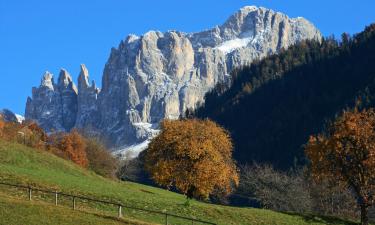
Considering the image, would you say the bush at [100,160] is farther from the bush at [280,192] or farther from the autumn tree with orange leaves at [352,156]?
the autumn tree with orange leaves at [352,156]

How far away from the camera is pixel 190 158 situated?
266 feet

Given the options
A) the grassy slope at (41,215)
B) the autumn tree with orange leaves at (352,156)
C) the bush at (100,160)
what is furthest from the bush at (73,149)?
the grassy slope at (41,215)

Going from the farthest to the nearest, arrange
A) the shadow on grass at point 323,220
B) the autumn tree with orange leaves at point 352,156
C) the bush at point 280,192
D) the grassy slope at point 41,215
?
the bush at point 280,192 < the shadow on grass at point 323,220 < the autumn tree with orange leaves at point 352,156 < the grassy slope at point 41,215

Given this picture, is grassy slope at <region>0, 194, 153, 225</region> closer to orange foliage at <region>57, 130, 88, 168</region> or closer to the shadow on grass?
the shadow on grass

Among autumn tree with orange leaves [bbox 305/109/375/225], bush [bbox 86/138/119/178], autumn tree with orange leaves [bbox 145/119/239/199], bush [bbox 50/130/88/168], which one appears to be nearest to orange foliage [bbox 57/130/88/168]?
bush [bbox 50/130/88/168]

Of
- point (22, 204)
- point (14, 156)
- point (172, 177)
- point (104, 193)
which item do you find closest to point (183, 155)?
point (172, 177)

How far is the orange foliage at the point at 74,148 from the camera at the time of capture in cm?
15275

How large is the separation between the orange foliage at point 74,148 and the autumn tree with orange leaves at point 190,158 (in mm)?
70062

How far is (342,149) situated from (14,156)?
42587mm

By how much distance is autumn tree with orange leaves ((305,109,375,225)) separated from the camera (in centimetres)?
6950

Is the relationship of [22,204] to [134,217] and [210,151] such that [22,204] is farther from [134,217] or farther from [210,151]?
[210,151]

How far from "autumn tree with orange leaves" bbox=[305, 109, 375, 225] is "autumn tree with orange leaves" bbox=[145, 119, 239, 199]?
14.0m

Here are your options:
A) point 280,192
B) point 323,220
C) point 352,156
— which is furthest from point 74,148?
point 352,156

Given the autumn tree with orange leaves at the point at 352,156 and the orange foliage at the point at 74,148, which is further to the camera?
the orange foliage at the point at 74,148
